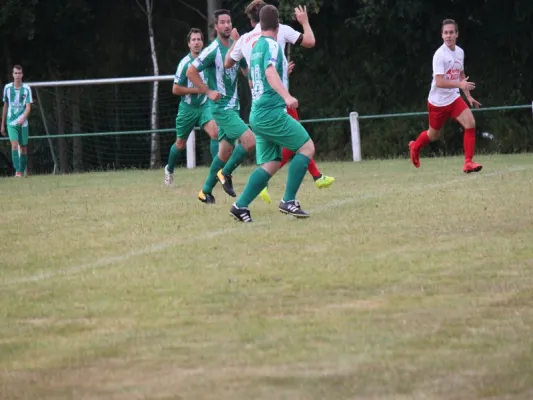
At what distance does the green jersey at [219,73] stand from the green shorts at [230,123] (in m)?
0.06

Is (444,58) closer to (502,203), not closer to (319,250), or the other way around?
(502,203)

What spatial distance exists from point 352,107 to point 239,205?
2092cm

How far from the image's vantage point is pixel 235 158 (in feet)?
47.4

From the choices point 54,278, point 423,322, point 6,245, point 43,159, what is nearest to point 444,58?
point 6,245

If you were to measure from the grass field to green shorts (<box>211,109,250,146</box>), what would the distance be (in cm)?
127

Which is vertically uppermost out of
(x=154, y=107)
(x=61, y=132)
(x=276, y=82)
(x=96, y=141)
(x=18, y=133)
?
(x=276, y=82)

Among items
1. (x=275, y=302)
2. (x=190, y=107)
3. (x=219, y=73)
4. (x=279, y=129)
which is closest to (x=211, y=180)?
(x=219, y=73)

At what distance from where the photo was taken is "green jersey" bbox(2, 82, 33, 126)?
83.3ft

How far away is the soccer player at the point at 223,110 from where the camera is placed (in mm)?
14383

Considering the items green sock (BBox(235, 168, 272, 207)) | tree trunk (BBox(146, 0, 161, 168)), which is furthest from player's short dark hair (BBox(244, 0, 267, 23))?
tree trunk (BBox(146, 0, 161, 168))

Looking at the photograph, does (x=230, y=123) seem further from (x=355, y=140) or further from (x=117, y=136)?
(x=117, y=136)

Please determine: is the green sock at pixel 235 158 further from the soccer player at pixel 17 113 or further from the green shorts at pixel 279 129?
the soccer player at pixel 17 113

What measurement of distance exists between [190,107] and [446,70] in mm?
3285

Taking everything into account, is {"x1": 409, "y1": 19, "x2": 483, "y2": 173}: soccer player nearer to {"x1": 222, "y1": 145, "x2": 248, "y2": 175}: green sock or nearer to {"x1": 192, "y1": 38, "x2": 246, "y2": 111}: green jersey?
{"x1": 192, "y1": 38, "x2": 246, "y2": 111}: green jersey
